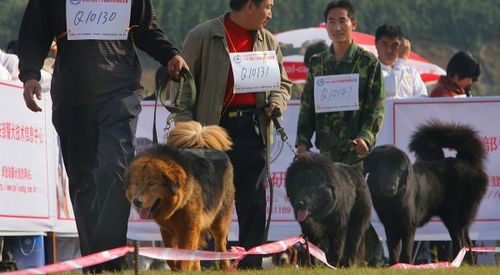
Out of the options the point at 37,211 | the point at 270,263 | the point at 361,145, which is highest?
the point at 361,145

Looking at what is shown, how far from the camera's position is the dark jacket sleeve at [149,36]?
775 centimetres

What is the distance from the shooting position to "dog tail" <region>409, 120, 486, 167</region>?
35.5 ft

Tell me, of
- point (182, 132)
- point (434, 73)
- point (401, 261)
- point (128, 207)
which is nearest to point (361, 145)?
point (401, 261)

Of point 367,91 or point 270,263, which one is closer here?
point 367,91

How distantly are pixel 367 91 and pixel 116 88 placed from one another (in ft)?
9.90

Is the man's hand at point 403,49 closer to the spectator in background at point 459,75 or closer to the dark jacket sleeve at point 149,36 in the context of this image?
the spectator in background at point 459,75

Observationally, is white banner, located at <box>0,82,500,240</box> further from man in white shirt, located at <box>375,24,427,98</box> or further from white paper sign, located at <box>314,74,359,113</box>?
white paper sign, located at <box>314,74,359,113</box>

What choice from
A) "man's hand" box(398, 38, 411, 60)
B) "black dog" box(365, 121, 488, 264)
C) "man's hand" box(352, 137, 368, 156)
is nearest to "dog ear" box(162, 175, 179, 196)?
"man's hand" box(352, 137, 368, 156)

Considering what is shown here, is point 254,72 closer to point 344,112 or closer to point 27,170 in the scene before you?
point 344,112

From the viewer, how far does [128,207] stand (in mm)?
7609

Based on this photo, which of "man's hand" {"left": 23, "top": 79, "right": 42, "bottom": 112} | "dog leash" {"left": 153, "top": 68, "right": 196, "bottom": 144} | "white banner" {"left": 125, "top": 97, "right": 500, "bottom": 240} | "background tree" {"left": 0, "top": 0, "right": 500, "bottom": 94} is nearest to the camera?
"man's hand" {"left": 23, "top": 79, "right": 42, "bottom": 112}

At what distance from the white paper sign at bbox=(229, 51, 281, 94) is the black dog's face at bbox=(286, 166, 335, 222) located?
81 cm

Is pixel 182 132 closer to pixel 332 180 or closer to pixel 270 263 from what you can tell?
pixel 332 180

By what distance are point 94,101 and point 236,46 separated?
61.3 inches
